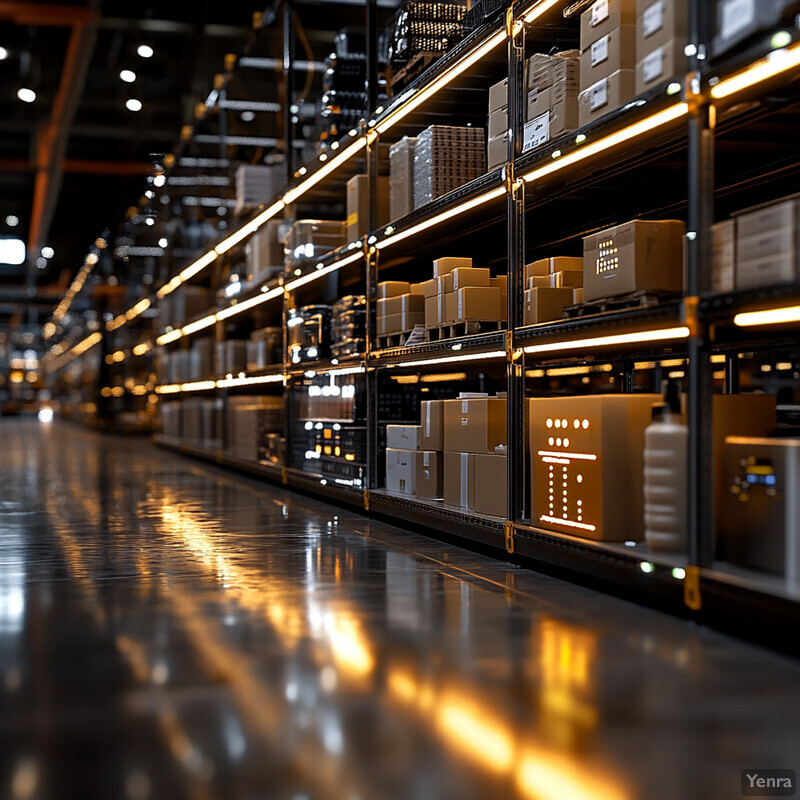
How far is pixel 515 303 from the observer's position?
15.8ft

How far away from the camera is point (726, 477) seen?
135 inches

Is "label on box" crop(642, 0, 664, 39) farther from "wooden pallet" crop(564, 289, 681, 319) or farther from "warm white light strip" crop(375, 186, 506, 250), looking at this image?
"warm white light strip" crop(375, 186, 506, 250)

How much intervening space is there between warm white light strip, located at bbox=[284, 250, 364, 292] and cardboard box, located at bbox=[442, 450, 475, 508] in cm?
204

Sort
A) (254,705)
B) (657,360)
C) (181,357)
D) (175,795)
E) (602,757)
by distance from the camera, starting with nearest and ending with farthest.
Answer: (175,795) < (602,757) < (254,705) < (657,360) < (181,357)

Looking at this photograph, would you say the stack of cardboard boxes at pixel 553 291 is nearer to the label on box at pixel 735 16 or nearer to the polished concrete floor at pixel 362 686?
the polished concrete floor at pixel 362 686

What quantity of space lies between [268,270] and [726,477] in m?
7.18

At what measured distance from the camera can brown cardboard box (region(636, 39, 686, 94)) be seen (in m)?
3.66

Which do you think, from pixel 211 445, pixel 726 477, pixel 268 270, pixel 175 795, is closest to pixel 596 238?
pixel 726 477

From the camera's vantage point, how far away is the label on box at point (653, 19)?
374 centimetres

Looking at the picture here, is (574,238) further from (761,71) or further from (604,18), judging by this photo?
(761,71)

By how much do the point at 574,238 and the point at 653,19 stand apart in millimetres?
2617

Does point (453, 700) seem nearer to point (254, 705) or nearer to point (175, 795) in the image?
point (254, 705)

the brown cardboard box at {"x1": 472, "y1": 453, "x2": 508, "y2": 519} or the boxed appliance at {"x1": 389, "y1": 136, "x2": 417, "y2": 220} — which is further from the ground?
the boxed appliance at {"x1": 389, "y1": 136, "x2": 417, "y2": 220}

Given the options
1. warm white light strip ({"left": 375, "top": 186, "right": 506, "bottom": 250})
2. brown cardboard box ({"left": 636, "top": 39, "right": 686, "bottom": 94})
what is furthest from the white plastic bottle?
warm white light strip ({"left": 375, "top": 186, "right": 506, "bottom": 250})
